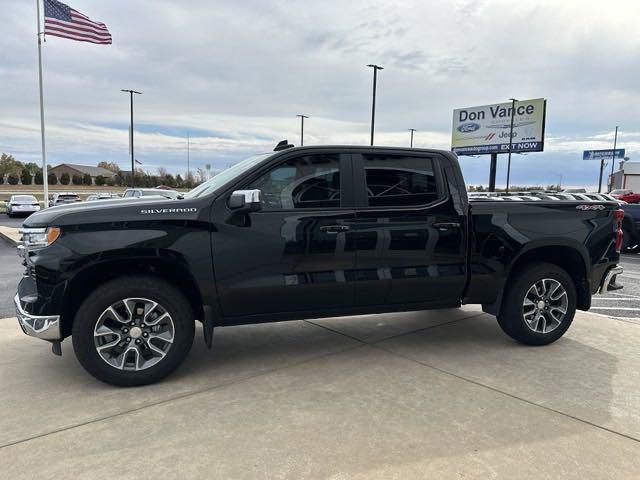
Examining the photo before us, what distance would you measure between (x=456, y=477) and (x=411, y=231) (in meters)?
2.20

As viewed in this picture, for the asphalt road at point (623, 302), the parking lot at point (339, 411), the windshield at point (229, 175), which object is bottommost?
the parking lot at point (339, 411)

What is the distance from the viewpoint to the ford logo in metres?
52.0

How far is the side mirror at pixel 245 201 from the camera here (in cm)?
376

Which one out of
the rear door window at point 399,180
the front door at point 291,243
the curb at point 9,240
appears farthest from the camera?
the curb at point 9,240

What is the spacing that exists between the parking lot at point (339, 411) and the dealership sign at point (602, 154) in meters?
81.7

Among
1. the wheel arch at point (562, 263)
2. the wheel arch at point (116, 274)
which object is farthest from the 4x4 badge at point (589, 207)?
the wheel arch at point (116, 274)

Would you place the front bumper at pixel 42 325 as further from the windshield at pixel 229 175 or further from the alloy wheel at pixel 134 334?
the windshield at pixel 229 175

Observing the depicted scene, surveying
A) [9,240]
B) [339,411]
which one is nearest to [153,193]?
[9,240]

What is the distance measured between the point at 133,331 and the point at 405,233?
7.83 feet

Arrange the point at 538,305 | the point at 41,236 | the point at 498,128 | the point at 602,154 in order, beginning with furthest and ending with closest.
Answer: the point at 602,154 < the point at 498,128 < the point at 538,305 < the point at 41,236

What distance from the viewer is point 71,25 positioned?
18266 millimetres

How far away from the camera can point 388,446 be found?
2.99 m

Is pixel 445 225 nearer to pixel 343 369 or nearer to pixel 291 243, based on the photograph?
pixel 291 243

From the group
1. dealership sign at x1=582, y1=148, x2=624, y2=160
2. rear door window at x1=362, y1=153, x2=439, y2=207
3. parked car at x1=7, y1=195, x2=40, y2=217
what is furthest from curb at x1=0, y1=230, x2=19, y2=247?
dealership sign at x1=582, y1=148, x2=624, y2=160
